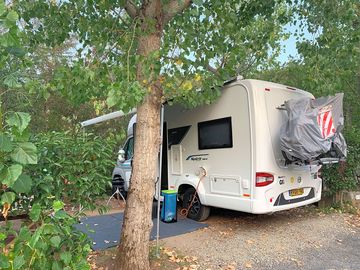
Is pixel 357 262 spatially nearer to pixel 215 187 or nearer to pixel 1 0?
pixel 215 187

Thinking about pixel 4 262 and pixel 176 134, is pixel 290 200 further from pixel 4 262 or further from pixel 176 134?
pixel 4 262

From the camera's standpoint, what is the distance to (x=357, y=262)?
15.5ft

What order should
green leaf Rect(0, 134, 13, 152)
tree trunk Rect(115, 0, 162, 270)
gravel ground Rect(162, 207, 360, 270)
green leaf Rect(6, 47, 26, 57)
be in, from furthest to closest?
gravel ground Rect(162, 207, 360, 270) → tree trunk Rect(115, 0, 162, 270) → green leaf Rect(6, 47, 26, 57) → green leaf Rect(0, 134, 13, 152)

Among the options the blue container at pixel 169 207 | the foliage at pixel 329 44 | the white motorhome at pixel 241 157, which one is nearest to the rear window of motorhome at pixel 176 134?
the white motorhome at pixel 241 157

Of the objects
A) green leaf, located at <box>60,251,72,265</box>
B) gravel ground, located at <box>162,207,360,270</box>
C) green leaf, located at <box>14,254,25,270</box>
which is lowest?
gravel ground, located at <box>162,207,360,270</box>

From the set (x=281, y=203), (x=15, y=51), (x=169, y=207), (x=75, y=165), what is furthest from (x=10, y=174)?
(x=169, y=207)

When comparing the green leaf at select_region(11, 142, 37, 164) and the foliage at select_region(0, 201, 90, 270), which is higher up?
the green leaf at select_region(11, 142, 37, 164)

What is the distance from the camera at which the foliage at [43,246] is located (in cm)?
189

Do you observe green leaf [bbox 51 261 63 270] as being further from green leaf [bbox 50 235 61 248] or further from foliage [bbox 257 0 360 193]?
foliage [bbox 257 0 360 193]

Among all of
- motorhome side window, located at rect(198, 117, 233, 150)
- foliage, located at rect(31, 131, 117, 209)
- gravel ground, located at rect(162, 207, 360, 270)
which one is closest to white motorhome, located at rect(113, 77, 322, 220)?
motorhome side window, located at rect(198, 117, 233, 150)

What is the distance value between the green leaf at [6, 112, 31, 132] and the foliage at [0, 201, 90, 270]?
0.57 m

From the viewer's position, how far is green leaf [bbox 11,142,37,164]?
5.41 feet

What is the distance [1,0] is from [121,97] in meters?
1.63

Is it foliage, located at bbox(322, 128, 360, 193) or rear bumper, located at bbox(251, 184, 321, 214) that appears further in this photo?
foliage, located at bbox(322, 128, 360, 193)
